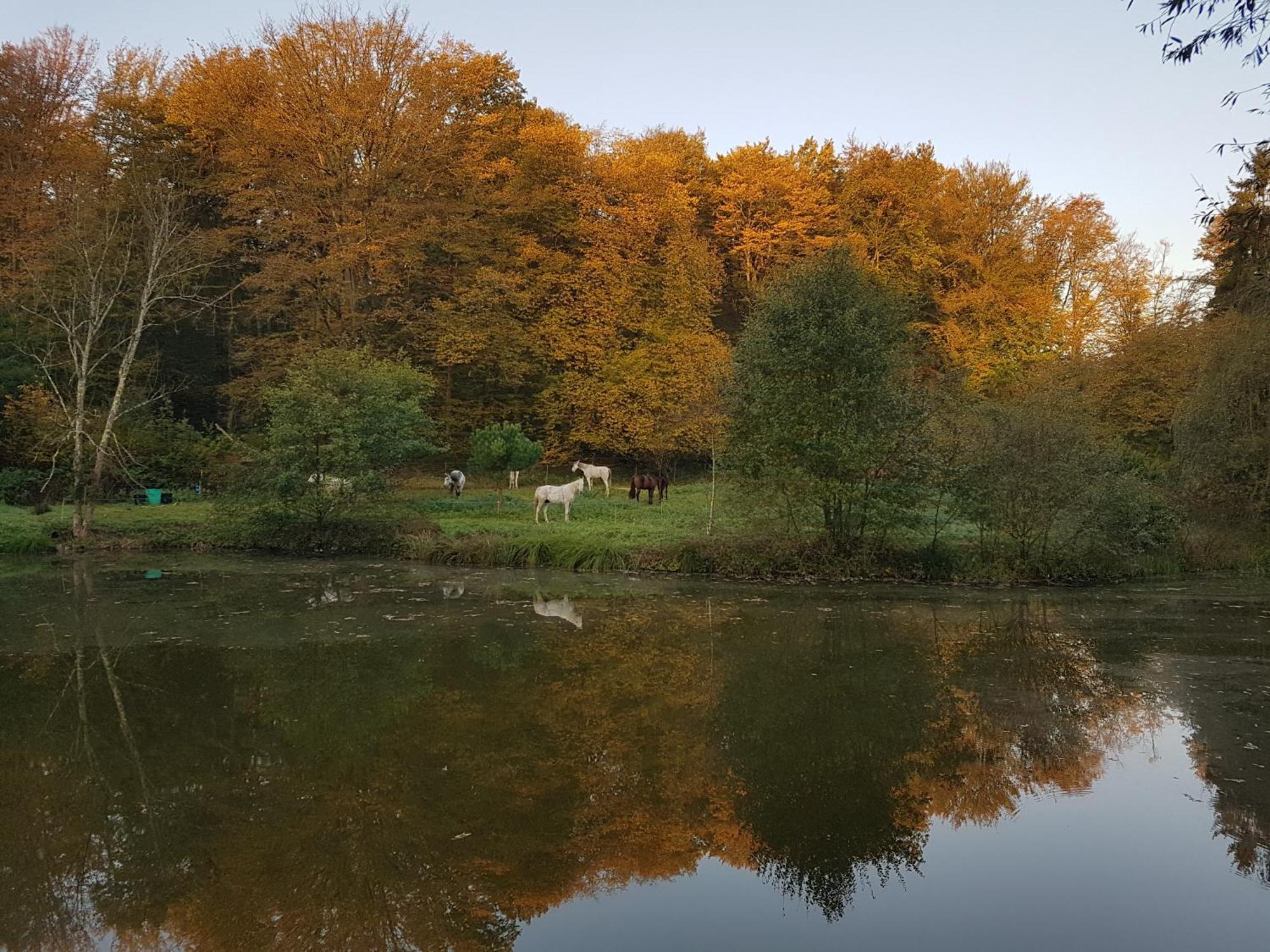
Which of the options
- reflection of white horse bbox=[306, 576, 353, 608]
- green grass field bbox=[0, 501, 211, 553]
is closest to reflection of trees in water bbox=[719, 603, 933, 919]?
reflection of white horse bbox=[306, 576, 353, 608]

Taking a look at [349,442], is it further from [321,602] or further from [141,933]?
[141,933]

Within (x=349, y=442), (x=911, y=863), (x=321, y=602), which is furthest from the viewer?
(x=349, y=442)

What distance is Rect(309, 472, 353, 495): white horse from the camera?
18.8 m

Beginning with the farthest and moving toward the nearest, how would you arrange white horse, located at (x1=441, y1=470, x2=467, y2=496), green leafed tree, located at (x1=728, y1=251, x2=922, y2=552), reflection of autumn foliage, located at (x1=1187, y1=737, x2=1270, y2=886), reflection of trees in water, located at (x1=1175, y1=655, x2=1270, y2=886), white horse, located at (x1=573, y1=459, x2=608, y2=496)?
white horse, located at (x1=573, y1=459, x2=608, y2=496), white horse, located at (x1=441, y1=470, x2=467, y2=496), green leafed tree, located at (x1=728, y1=251, x2=922, y2=552), reflection of trees in water, located at (x1=1175, y1=655, x2=1270, y2=886), reflection of autumn foliage, located at (x1=1187, y1=737, x2=1270, y2=886)

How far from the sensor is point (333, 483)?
746 inches

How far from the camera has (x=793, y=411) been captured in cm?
1580

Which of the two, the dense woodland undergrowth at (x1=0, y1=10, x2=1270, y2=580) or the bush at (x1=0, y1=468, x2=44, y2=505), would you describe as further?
the bush at (x1=0, y1=468, x2=44, y2=505)

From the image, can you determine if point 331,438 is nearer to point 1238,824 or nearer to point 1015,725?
point 1015,725

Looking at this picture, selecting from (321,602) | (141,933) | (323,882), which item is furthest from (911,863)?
(321,602)

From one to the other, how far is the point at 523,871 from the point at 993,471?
42.7 ft

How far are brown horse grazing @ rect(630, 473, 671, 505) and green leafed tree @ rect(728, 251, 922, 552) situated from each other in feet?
28.4

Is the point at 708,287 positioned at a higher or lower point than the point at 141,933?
higher

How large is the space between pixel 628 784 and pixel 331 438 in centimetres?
1449

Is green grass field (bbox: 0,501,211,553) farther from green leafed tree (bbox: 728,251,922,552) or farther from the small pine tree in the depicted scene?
green leafed tree (bbox: 728,251,922,552)
